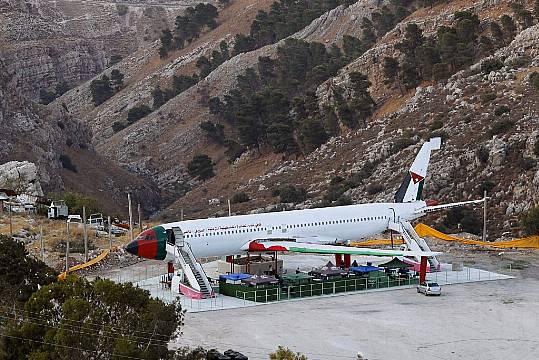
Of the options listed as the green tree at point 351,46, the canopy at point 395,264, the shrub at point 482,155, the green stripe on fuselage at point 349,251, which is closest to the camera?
the green stripe on fuselage at point 349,251

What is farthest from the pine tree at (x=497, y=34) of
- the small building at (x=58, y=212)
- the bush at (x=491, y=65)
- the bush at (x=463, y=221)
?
the small building at (x=58, y=212)

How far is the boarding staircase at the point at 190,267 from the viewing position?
56.9 metres

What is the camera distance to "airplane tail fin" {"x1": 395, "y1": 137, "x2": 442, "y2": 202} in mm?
69312

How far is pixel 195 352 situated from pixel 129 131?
430 ft

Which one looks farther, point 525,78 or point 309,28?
point 309,28

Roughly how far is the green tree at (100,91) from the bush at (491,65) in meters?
96.0

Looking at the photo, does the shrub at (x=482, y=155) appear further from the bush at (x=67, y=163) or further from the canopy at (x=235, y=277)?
the bush at (x=67, y=163)

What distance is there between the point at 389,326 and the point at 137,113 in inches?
5097

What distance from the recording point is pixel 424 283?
59.7m

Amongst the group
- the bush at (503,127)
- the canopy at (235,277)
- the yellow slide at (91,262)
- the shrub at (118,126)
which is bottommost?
the canopy at (235,277)

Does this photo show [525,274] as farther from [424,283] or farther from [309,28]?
[309,28]

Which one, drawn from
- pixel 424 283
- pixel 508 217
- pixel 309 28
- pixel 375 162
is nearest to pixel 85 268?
pixel 424 283

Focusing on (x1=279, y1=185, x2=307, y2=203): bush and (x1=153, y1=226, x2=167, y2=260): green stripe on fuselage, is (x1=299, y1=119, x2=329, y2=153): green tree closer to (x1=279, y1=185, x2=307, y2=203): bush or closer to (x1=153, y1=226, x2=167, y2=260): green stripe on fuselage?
(x1=279, y1=185, x2=307, y2=203): bush

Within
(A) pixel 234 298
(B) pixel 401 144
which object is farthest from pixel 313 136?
(A) pixel 234 298
